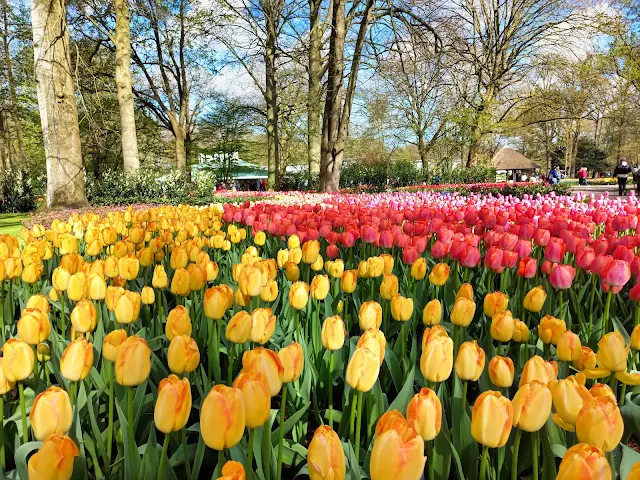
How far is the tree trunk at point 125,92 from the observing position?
13.4 meters

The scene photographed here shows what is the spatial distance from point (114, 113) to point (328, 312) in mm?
23726

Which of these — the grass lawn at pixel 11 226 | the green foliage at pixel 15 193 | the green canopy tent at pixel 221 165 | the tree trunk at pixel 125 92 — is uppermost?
the tree trunk at pixel 125 92

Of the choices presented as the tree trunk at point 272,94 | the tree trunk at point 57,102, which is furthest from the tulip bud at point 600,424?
the tree trunk at point 272,94

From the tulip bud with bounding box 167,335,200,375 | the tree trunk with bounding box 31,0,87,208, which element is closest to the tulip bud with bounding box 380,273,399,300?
the tulip bud with bounding box 167,335,200,375

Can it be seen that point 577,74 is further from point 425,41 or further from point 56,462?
point 56,462

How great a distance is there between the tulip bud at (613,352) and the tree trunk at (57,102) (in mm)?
10329

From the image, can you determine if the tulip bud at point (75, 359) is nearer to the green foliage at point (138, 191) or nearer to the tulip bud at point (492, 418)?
the tulip bud at point (492, 418)

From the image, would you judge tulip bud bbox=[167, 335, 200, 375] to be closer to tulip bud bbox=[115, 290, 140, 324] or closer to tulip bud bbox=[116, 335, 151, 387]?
tulip bud bbox=[116, 335, 151, 387]

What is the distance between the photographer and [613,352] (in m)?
1.08

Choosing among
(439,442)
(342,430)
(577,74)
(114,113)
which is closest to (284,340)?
(342,430)

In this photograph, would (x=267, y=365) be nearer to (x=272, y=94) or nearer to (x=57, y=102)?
(x=57, y=102)

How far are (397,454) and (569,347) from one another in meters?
0.73

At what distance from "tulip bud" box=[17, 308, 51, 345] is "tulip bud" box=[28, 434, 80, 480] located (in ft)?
2.10

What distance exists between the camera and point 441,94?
24.7 meters
